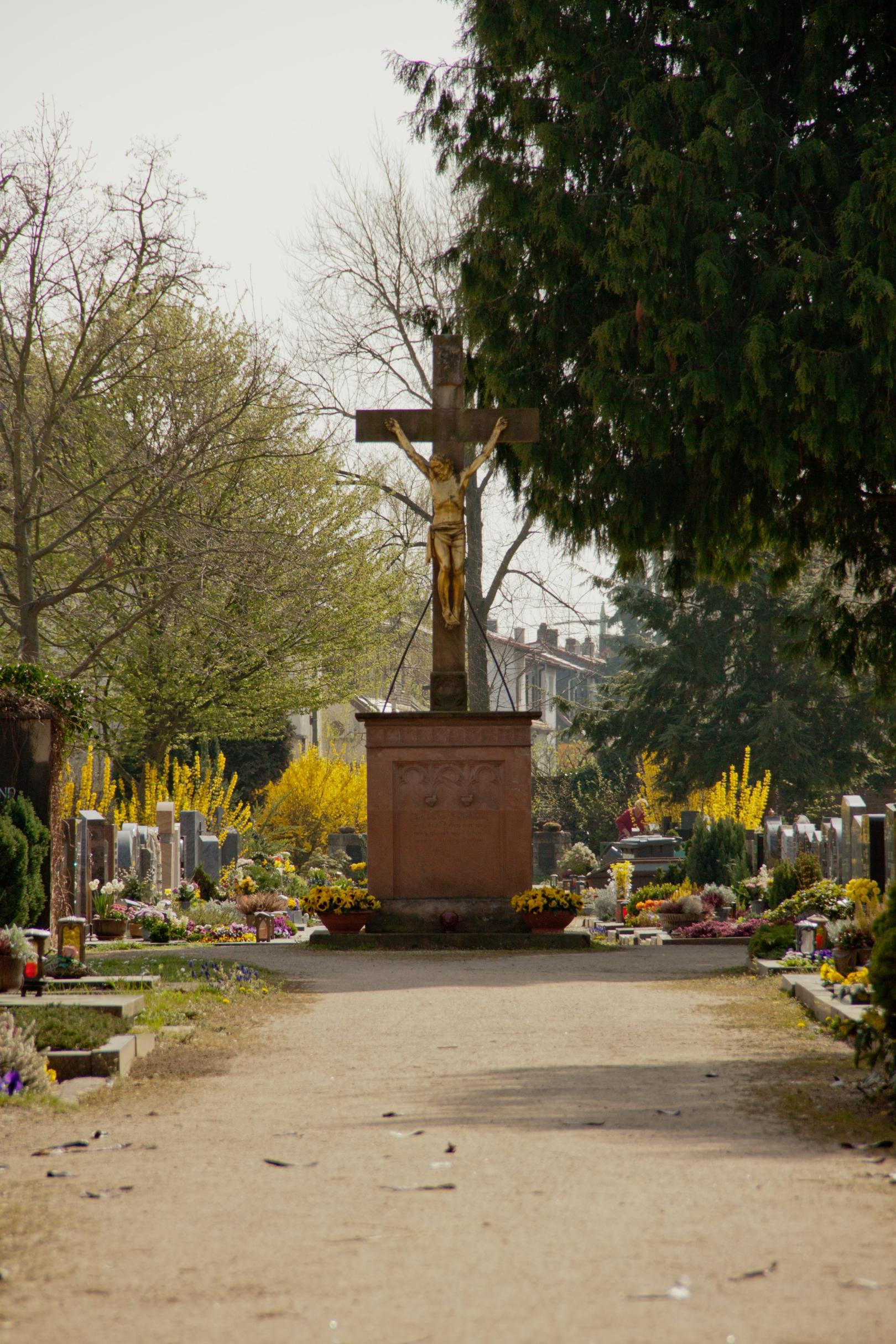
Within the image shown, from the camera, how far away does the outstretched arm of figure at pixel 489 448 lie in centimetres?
1508

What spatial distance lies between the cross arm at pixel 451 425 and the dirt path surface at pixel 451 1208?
8.17m

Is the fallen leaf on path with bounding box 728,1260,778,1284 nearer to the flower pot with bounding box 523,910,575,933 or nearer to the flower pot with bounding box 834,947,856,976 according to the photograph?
the flower pot with bounding box 834,947,856,976

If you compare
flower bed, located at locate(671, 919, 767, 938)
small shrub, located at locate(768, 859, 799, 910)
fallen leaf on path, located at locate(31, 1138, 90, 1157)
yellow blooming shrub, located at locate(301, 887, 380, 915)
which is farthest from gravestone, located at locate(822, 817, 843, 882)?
fallen leaf on path, located at locate(31, 1138, 90, 1157)

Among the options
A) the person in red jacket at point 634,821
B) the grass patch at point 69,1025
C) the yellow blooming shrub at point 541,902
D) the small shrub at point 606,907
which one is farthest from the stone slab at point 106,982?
the person in red jacket at point 634,821

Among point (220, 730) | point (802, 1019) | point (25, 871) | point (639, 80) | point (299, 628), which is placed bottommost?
point (802, 1019)

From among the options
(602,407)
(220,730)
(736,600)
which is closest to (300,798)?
(220,730)

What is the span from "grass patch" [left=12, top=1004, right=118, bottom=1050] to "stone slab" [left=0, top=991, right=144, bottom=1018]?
54 millimetres

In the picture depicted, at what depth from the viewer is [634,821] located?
34688 mm

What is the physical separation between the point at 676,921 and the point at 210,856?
10.1 m

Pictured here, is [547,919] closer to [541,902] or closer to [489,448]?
[541,902]

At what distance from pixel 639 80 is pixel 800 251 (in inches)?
93.0

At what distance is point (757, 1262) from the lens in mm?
3826

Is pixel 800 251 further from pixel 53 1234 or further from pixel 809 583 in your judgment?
pixel 809 583

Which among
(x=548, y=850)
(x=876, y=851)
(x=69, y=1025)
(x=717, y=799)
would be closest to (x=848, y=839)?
(x=876, y=851)
